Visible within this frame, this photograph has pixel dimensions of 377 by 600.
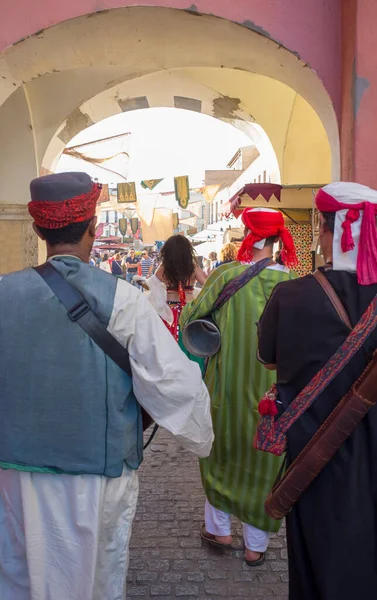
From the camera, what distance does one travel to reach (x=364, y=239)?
1810mm

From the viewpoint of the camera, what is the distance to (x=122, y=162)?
34.5ft

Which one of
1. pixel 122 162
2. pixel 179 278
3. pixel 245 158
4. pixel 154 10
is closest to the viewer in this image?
pixel 154 10

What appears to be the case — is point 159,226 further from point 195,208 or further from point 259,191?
point 259,191

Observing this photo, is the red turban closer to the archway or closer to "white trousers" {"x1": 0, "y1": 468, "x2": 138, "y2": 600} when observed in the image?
"white trousers" {"x1": 0, "y1": 468, "x2": 138, "y2": 600}

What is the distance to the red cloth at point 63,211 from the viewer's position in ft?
5.64

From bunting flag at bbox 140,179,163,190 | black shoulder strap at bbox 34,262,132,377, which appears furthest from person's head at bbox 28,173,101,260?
bunting flag at bbox 140,179,163,190

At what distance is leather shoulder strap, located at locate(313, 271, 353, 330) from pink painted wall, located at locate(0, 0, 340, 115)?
9.64ft

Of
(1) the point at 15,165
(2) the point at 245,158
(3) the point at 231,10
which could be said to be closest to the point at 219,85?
(1) the point at 15,165

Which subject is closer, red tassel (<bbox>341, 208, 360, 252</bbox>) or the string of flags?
red tassel (<bbox>341, 208, 360, 252</bbox>)

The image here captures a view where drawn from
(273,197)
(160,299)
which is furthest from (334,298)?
(273,197)

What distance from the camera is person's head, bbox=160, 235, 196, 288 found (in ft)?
16.7

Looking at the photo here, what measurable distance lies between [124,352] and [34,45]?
3.55m

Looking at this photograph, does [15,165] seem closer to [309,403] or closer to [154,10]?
[154,10]

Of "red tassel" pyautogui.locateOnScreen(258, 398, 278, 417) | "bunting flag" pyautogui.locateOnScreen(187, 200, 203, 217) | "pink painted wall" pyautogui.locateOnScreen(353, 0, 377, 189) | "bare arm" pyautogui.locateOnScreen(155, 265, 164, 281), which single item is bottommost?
"bunting flag" pyautogui.locateOnScreen(187, 200, 203, 217)
